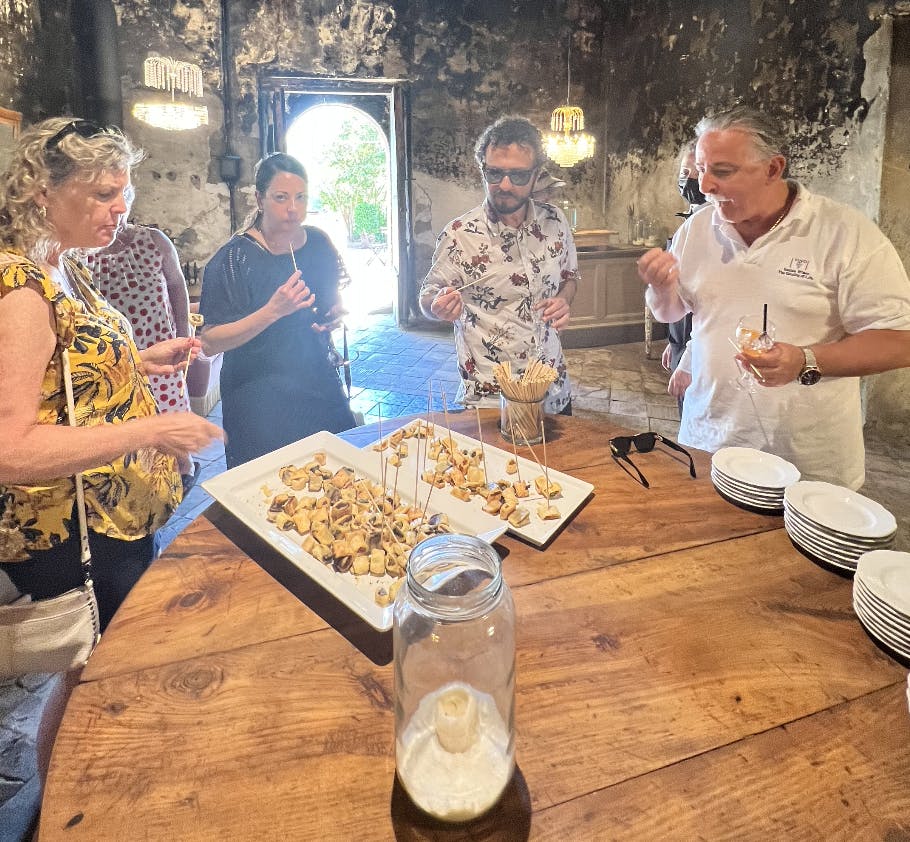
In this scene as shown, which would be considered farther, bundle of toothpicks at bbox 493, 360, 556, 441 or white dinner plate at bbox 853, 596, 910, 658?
bundle of toothpicks at bbox 493, 360, 556, 441

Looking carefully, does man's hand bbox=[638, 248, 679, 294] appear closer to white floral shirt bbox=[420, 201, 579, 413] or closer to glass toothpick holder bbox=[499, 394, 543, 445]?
white floral shirt bbox=[420, 201, 579, 413]

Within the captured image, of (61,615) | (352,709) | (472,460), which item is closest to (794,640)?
(352,709)

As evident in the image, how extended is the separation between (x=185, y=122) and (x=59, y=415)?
6278 mm

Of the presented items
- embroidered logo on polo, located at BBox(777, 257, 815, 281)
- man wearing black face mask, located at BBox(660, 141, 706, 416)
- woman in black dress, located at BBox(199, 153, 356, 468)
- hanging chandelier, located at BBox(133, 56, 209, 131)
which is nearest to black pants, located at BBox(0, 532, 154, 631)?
woman in black dress, located at BBox(199, 153, 356, 468)

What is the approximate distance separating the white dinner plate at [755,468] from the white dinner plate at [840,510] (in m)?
0.07

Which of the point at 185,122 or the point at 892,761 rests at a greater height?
the point at 185,122

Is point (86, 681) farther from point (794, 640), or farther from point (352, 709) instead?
point (794, 640)

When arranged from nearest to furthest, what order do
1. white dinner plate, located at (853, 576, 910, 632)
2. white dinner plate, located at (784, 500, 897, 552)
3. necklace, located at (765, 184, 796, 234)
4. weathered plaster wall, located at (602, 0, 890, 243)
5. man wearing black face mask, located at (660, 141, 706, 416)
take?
white dinner plate, located at (853, 576, 910, 632)
white dinner plate, located at (784, 500, 897, 552)
necklace, located at (765, 184, 796, 234)
man wearing black face mask, located at (660, 141, 706, 416)
weathered plaster wall, located at (602, 0, 890, 243)

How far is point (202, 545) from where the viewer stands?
1.32 metres

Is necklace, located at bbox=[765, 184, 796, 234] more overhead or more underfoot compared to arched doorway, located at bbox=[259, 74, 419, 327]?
more underfoot

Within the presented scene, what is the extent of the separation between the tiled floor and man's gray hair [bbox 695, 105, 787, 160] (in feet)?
3.95

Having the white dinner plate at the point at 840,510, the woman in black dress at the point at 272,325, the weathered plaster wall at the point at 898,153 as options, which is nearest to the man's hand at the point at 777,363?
the white dinner plate at the point at 840,510

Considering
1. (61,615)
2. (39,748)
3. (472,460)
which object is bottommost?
(39,748)

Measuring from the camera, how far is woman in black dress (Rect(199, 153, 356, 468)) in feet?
7.79
